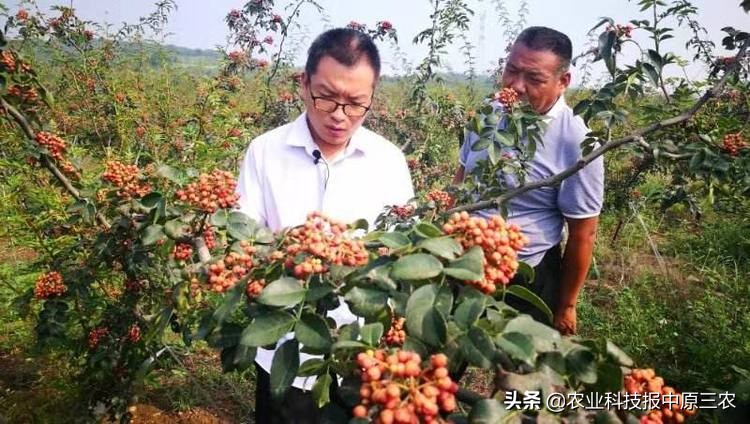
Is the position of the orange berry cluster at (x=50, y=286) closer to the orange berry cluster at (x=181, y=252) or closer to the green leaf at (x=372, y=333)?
the orange berry cluster at (x=181, y=252)

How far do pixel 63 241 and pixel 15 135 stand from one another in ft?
2.06

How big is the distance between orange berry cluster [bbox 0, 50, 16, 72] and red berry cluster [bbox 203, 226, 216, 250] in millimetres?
1023

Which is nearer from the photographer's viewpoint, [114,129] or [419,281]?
[419,281]

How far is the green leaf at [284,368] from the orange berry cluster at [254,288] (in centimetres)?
13

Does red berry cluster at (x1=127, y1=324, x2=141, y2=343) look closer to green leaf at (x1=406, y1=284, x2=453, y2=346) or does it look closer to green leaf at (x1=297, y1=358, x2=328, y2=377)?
green leaf at (x1=297, y1=358, x2=328, y2=377)

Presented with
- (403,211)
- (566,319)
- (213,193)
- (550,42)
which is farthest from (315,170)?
(566,319)

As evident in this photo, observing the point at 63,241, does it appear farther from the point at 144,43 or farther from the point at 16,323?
the point at 144,43

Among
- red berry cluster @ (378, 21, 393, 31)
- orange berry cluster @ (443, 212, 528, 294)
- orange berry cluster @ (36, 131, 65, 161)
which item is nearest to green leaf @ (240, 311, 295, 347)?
orange berry cluster @ (443, 212, 528, 294)

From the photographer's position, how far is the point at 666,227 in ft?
19.9

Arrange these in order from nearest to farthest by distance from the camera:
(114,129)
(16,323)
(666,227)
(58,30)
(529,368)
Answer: (529,368)
(16,323)
(58,30)
(114,129)
(666,227)

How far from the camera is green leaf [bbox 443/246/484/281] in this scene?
2.46 feet

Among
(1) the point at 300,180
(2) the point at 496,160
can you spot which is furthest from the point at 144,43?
(2) the point at 496,160

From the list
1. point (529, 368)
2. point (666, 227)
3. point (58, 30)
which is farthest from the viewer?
point (666, 227)

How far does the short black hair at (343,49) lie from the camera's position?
65.1 inches
